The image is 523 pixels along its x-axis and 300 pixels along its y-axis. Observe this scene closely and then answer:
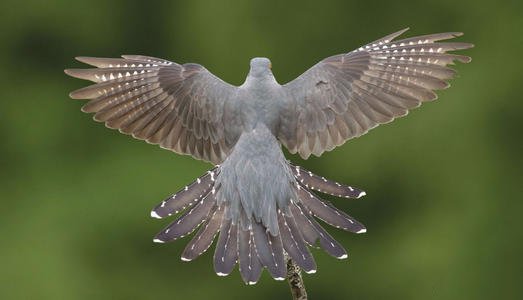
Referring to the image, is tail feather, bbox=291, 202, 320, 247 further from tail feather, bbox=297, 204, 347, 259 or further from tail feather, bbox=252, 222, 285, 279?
tail feather, bbox=252, 222, 285, 279

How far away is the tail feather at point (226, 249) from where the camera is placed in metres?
3.42

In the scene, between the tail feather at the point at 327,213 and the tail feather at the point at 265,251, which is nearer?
the tail feather at the point at 265,251

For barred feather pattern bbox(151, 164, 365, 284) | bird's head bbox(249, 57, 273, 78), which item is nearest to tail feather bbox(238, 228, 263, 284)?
barred feather pattern bbox(151, 164, 365, 284)

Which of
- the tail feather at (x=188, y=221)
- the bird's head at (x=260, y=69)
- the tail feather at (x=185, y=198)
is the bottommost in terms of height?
the tail feather at (x=188, y=221)

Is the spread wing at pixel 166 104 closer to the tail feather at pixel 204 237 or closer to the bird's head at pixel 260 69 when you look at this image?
the bird's head at pixel 260 69

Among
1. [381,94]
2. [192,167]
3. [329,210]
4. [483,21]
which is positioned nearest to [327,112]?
[381,94]

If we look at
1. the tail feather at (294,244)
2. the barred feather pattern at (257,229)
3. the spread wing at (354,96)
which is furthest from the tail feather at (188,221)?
the spread wing at (354,96)

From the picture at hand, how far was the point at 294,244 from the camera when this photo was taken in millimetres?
3521

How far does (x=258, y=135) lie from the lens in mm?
3799

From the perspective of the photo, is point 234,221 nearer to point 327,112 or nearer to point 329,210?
point 329,210

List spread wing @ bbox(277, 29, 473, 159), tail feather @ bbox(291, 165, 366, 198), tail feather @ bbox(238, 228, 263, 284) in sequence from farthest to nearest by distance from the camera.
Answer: spread wing @ bbox(277, 29, 473, 159), tail feather @ bbox(291, 165, 366, 198), tail feather @ bbox(238, 228, 263, 284)

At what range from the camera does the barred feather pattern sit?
344cm

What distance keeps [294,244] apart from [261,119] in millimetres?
574

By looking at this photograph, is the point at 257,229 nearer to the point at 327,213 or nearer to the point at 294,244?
the point at 294,244
